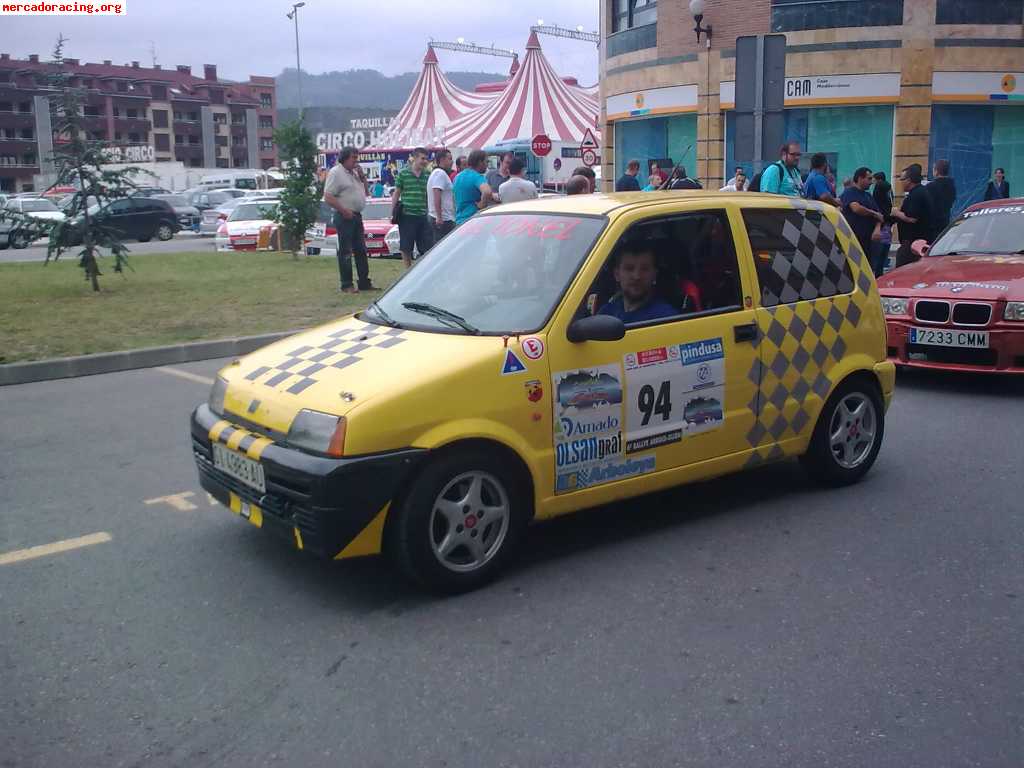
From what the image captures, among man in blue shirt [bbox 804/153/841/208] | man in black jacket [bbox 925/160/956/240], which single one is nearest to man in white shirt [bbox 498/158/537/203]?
man in blue shirt [bbox 804/153/841/208]

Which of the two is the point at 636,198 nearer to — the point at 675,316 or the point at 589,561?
the point at 675,316

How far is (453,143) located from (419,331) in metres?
33.8

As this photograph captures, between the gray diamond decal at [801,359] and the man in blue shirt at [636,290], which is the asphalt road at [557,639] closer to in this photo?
the gray diamond decal at [801,359]

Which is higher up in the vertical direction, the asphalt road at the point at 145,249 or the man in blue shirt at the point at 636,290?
the man in blue shirt at the point at 636,290

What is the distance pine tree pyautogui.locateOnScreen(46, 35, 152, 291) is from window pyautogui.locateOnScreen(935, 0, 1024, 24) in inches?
768

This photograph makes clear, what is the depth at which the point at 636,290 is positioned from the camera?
5.07m

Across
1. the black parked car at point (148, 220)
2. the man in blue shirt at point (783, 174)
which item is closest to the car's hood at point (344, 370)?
the man in blue shirt at point (783, 174)

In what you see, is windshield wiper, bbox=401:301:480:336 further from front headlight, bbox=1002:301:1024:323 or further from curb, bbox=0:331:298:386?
curb, bbox=0:331:298:386

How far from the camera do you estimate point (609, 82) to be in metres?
30.8

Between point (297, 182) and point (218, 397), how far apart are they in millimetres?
16609

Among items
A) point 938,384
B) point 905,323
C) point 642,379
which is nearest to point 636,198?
point 642,379

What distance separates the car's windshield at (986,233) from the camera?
957 cm

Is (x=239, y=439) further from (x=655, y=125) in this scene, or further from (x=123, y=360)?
(x=655, y=125)

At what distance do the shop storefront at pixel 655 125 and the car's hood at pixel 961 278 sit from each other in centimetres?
1820
